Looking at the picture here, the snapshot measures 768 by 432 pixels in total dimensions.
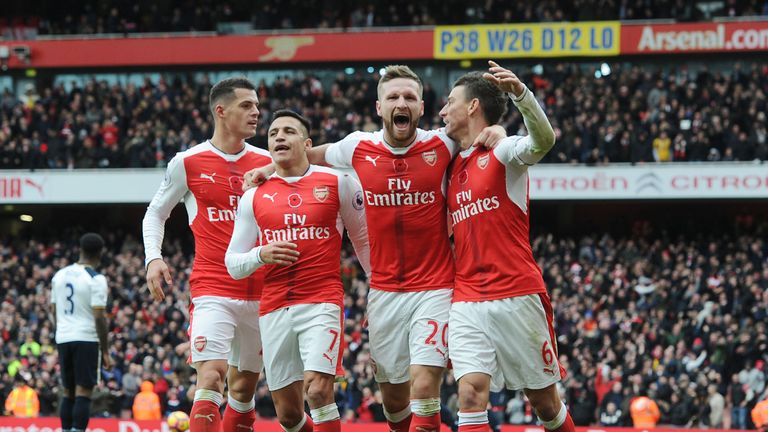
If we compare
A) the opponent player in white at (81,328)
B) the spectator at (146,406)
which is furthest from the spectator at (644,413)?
Result: the opponent player in white at (81,328)

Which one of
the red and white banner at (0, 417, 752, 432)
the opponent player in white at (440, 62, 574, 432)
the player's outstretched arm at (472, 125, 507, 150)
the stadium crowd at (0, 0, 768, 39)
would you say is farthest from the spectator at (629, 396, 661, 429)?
the stadium crowd at (0, 0, 768, 39)

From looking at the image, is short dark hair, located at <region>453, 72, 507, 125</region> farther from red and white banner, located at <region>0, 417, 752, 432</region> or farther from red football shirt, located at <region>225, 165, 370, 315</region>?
red and white banner, located at <region>0, 417, 752, 432</region>

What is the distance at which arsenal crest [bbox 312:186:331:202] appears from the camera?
7871 millimetres

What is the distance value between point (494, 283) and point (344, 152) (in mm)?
1538

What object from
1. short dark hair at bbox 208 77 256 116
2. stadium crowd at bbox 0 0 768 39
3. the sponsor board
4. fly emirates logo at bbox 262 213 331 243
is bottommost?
fly emirates logo at bbox 262 213 331 243

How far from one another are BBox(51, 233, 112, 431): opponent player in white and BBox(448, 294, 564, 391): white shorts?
552 centimetres

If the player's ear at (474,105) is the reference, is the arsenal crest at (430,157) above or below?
below

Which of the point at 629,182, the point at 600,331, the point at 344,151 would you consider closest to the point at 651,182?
the point at 629,182

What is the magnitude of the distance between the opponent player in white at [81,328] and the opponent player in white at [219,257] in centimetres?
336

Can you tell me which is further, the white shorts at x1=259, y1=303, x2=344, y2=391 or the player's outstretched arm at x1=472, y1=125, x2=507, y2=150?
the white shorts at x1=259, y1=303, x2=344, y2=391

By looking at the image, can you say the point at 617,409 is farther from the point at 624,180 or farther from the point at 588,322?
the point at 624,180

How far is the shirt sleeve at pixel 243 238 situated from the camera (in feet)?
25.2

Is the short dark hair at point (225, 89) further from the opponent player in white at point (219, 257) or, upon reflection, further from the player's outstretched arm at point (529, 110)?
the player's outstretched arm at point (529, 110)

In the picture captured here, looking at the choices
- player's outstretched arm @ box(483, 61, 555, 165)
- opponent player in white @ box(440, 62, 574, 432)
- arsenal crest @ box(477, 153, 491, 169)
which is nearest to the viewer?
player's outstretched arm @ box(483, 61, 555, 165)
